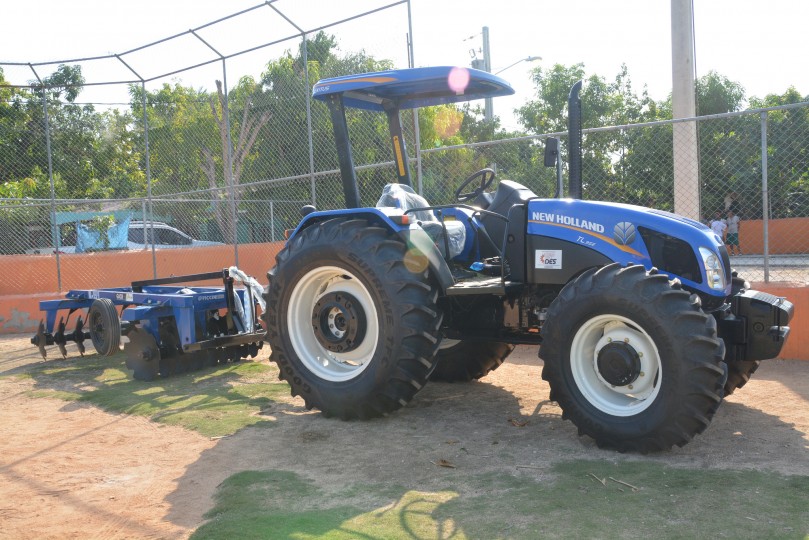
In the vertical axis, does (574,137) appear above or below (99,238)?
above

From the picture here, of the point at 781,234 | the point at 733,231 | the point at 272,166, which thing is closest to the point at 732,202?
the point at 733,231

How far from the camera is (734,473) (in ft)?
13.7

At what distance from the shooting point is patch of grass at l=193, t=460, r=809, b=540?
348cm

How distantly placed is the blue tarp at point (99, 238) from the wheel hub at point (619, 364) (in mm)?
12909

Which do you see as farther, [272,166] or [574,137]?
[272,166]

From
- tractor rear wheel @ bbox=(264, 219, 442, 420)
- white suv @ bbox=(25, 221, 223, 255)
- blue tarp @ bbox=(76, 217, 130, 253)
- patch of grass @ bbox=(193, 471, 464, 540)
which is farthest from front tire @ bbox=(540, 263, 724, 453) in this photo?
blue tarp @ bbox=(76, 217, 130, 253)

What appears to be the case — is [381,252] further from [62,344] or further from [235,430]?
[62,344]

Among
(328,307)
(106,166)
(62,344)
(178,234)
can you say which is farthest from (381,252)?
(106,166)

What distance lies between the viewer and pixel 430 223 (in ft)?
19.9

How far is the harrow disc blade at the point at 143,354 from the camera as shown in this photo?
725 cm

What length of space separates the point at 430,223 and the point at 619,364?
6.70ft

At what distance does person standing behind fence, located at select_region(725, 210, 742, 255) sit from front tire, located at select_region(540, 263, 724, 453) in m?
8.02

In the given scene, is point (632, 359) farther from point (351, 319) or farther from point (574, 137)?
point (351, 319)

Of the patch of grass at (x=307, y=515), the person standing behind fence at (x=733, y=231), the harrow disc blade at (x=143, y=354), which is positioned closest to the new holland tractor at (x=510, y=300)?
the patch of grass at (x=307, y=515)
